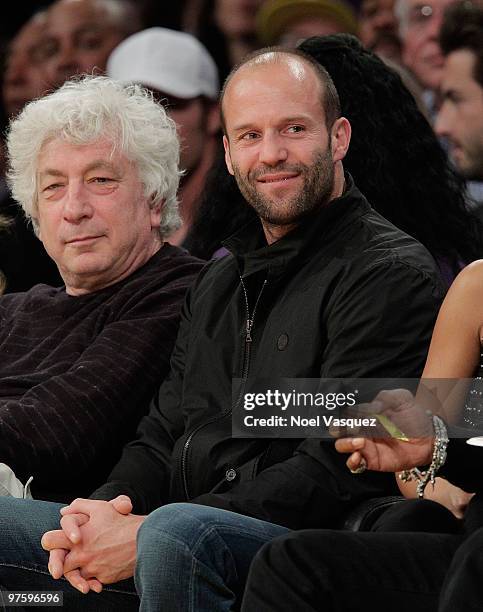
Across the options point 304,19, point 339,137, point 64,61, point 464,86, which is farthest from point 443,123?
point 64,61

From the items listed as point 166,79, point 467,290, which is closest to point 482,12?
point 166,79

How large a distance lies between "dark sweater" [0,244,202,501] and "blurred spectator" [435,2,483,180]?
133 cm

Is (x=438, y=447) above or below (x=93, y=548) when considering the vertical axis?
above

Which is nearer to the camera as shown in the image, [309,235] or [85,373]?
[309,235]

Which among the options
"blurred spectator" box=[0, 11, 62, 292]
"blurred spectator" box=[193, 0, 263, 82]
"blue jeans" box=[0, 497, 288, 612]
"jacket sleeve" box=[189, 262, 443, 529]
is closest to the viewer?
"blue jeans" box=[0, 497, 288, 612]

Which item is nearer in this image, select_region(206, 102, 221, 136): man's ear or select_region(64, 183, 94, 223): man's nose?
select_region(64, 183, 94, 223): man's nose

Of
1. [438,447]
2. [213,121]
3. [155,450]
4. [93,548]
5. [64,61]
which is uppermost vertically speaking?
[64,61]

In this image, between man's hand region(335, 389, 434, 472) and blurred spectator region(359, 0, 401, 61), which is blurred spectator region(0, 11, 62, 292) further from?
man's hand region(335, 389, 434, 472)

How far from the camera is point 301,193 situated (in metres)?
2.62

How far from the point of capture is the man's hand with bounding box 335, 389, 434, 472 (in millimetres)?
1869

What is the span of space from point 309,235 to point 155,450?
61 cm
